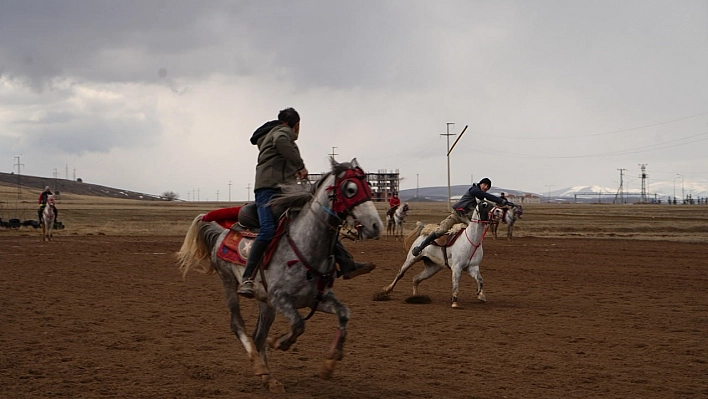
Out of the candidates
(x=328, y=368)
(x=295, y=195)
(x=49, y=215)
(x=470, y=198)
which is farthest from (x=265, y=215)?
(x=49, y=215)

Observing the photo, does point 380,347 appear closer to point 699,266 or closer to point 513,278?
point 513,278

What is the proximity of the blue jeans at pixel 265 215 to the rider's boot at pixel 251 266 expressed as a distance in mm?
86

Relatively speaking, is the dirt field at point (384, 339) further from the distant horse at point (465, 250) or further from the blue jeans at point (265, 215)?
the blue jeans at point (265, 215)

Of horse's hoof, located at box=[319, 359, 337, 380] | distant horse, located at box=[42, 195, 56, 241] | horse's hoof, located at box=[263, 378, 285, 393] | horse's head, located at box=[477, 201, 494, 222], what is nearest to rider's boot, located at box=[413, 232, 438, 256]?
horse's head, located at box=[477, 201, 494, 222]

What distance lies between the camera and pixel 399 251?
96.2 ft

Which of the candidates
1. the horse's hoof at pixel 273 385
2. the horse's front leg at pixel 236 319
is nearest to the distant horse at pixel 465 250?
the horse's front leg at pixel 236 319

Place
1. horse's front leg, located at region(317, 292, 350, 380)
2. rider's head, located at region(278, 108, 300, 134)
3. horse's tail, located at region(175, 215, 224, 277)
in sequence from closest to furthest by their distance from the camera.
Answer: horse's front leg, located at region(317, 292, 350, 380), rider's head, located at region(278, 108, 300, 134), horse's tail, located at region(175, 215, 224, 277)

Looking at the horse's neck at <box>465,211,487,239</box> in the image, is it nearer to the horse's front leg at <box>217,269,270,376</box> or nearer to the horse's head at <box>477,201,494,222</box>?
the horse's head at <box>477,201,494,222</box>

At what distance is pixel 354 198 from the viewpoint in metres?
6.94

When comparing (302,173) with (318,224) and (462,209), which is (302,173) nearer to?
(318,224)

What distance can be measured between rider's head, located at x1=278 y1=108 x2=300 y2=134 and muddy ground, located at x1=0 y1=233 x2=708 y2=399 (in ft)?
9.59

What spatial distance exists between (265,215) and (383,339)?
158 inches

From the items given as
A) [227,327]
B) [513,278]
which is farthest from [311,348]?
[513,278]

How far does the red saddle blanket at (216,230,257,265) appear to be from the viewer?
817 centimetres
